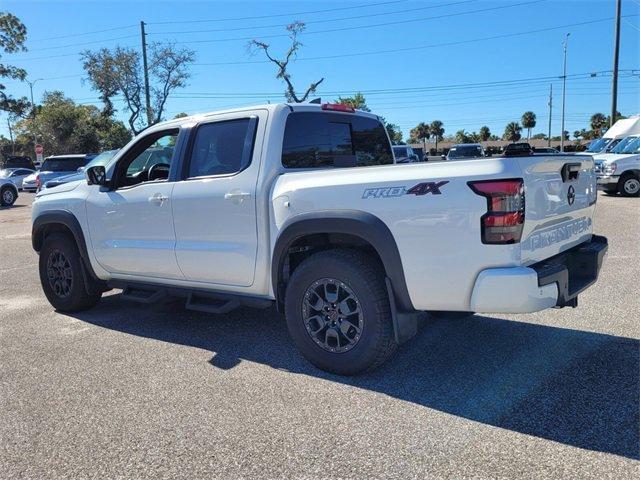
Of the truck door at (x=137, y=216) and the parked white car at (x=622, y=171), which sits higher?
the truck door at (x=137, y=216)

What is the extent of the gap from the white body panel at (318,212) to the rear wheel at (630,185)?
574 inches

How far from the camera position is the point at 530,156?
11.3 feet

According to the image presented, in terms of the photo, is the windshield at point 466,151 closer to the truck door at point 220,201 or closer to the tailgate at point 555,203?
the tailgate at point 555,203

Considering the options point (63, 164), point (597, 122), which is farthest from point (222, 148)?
point (597, 122)

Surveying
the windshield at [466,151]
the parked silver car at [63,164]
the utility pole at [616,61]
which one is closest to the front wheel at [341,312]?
the parked silver car at [63,164]

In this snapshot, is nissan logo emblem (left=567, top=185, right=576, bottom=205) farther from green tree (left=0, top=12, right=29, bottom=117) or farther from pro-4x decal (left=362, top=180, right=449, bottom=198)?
green tree (left=0, top=12, right=29, bottom=117)

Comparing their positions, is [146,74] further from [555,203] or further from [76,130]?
[555,203]

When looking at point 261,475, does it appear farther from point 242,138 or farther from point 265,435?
point 242,138

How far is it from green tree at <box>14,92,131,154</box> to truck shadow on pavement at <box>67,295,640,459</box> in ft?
164

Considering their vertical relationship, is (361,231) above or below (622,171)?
above

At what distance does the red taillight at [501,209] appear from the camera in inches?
126

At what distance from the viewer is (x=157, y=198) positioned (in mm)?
4902

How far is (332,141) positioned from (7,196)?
20.7 meters

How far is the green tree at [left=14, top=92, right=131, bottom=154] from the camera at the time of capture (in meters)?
52.0
